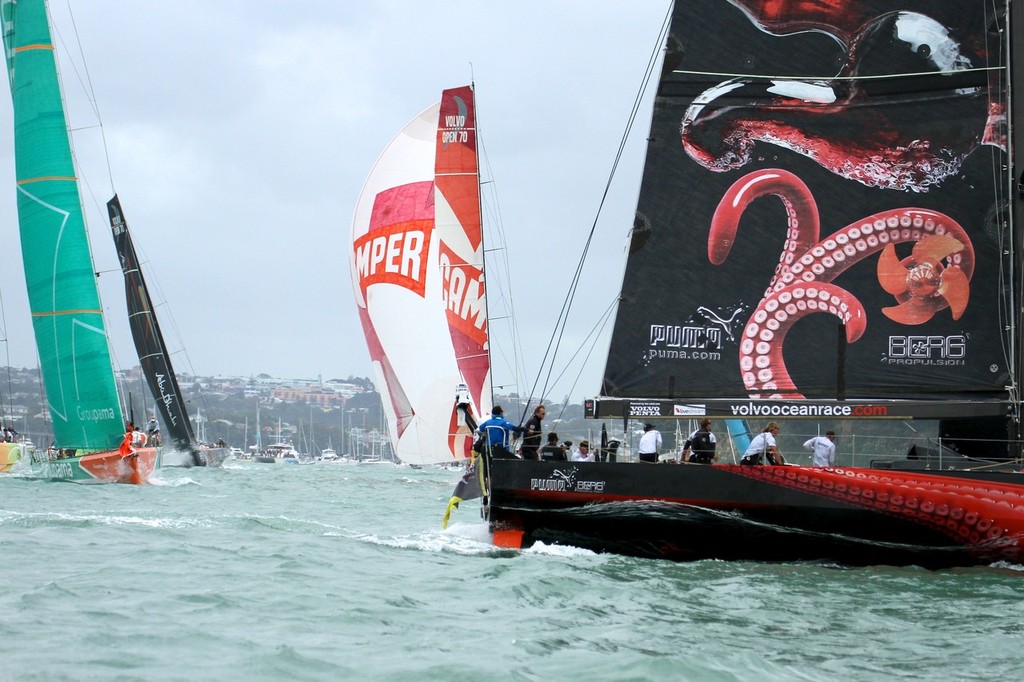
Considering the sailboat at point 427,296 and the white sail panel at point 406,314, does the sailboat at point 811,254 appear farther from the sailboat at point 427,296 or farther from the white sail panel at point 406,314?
the white sail panel at point 406,314

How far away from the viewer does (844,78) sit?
38.3 ft

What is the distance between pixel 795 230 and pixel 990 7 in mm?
2569

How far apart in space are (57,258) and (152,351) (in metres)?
14.0

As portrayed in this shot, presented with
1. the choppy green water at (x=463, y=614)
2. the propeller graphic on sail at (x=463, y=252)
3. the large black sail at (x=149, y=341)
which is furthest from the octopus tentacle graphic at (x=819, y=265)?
the large black sail at (x=149, y=341)

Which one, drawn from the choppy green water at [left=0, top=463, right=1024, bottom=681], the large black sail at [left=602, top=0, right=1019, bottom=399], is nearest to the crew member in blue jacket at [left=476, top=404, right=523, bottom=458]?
the choppy green water at [left=0, top=463, right=1024, bottom=681]

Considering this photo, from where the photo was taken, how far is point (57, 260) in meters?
28.7

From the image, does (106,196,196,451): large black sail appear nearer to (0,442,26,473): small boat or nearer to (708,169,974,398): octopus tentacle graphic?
(0,442,26,473): small boat

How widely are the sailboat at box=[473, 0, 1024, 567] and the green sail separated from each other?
1957 centimetres

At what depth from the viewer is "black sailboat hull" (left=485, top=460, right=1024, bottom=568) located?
34.0ft

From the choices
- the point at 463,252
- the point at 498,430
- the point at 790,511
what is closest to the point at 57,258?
the point at 463,252

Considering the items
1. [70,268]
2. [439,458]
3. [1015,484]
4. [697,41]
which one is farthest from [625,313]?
[70,268]

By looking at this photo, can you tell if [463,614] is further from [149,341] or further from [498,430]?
[149,341]

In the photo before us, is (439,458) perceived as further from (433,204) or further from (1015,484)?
(1015,484)

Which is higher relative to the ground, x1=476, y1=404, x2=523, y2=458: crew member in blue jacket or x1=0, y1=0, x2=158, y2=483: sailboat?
x1=0, y1=0, x2=158, y2=483: sailboat
